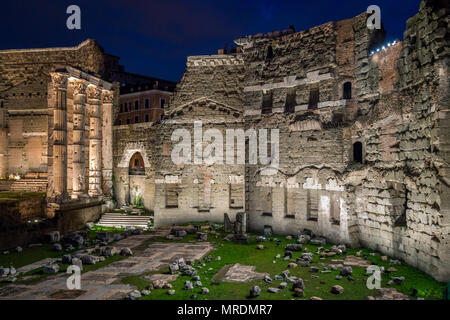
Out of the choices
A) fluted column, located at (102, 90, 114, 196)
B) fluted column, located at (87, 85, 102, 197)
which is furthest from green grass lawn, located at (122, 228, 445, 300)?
fluted column, located at (102, 90, 114, 196)

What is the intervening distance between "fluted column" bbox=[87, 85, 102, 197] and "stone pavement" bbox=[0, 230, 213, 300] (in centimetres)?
1095

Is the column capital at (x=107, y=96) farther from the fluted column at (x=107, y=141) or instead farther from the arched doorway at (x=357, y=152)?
the arched doorway at (x=357, y=152)

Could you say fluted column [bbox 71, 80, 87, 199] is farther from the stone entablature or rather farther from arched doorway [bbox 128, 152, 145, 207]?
the stone entablature

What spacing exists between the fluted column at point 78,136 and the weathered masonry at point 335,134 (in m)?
4.95

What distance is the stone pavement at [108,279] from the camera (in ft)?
29.8

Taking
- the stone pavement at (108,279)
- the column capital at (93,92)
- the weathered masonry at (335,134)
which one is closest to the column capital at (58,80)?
the column capital at (93,92)

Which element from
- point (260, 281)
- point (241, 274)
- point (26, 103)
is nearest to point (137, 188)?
point (26, 103)

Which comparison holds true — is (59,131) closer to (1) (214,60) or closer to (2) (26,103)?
(1) (214,60)

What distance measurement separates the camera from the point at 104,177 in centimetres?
2541

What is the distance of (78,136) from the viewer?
22578 millimetres

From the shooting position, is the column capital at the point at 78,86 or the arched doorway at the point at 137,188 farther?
the arched doorway at the point at 137,188

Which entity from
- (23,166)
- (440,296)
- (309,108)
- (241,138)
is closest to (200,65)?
(241,138)

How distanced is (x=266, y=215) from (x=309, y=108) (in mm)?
5908

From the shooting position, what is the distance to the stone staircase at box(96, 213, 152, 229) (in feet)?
70.1
